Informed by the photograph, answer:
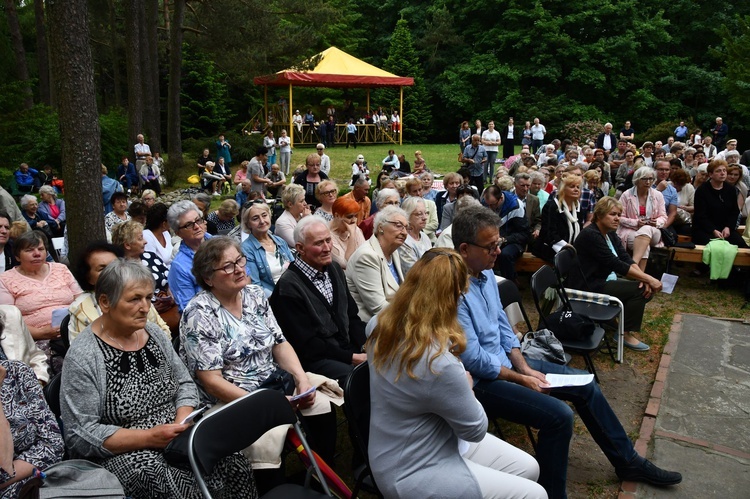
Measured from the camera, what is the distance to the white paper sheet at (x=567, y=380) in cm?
345

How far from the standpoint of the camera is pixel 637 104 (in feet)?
103

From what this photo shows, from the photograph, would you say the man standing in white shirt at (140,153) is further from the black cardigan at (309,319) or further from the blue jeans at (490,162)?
the black cardigan at (309,319)

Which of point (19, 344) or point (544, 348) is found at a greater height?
point (19, 344)

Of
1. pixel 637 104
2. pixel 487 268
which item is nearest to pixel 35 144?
pixel 487 268

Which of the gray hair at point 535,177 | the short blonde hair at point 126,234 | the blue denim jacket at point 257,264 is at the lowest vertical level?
the blue denim jacket at point 257,264

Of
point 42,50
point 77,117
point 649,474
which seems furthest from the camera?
point 42,50

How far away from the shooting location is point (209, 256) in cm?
324

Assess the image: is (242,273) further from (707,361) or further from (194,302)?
(707,361)

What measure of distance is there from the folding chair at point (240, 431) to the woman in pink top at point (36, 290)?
7.19ft

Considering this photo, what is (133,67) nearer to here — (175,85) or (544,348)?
(175,85)

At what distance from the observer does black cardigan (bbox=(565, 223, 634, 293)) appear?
5598mm

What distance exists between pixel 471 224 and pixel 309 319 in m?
1.15

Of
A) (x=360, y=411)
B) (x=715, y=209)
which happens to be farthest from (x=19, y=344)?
(x=715, y=209)

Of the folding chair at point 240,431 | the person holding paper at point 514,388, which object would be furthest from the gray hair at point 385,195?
the folding chair at point 240,431
